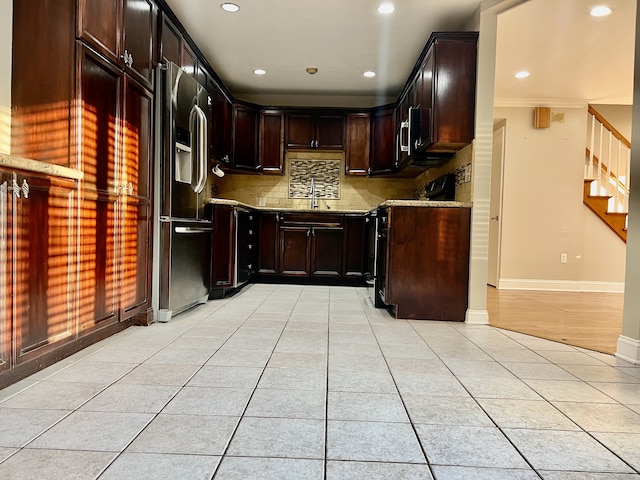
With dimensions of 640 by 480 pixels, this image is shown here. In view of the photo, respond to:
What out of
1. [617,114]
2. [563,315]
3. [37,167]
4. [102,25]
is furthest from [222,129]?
[617,114]

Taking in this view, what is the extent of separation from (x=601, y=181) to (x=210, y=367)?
231 inches

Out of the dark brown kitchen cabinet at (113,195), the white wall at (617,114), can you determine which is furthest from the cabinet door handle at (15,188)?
the white wall at (617,114)

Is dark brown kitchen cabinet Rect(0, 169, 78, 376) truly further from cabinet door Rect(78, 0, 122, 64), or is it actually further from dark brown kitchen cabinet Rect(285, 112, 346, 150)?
dark brown kitchen cabinet Rect(285, 112, 346, 150)

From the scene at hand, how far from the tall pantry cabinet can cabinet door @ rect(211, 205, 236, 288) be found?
3.63 feet

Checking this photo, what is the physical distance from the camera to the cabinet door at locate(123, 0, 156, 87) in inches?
106

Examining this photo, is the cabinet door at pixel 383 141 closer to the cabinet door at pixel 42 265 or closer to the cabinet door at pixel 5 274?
the cabinet door at pixel 42 265

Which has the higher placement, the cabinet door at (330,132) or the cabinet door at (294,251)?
the cabinet door at (330,132)

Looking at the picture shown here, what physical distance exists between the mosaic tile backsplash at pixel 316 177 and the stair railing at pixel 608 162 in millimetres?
3303

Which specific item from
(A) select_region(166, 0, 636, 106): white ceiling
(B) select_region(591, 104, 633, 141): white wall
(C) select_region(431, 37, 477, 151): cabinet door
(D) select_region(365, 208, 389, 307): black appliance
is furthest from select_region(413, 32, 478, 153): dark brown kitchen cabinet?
(B) select_region(591, 104, 633, 141): white wall

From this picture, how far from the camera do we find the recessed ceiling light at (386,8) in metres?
3.41

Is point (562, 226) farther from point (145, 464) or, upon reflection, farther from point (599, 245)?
point (145, 464)

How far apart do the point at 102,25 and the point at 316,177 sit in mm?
3756

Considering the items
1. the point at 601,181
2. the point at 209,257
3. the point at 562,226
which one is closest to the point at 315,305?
the point at 209,257

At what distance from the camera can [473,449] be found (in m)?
1.35
